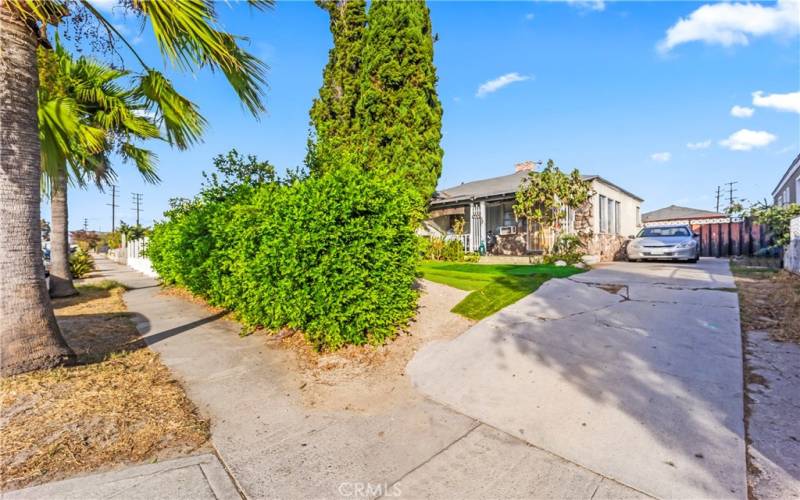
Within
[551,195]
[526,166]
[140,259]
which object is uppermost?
[526,166]

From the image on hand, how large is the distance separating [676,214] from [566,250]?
92.3 feet

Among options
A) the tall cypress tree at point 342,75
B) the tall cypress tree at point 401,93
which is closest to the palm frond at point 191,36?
the tall cypress tree at point 401,93

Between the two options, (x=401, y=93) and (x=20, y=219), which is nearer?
(x=20, y=219)

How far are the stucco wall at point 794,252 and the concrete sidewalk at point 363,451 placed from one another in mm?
8648

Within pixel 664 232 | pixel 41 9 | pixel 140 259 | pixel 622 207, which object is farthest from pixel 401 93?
pixel 140 259

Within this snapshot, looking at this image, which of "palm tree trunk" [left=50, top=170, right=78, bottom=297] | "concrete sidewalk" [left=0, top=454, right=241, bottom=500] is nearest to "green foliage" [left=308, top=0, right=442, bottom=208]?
"palm tree trunk" [left=50, top=170, right=78, bottom=297]

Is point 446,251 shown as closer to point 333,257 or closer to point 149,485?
point 333,257

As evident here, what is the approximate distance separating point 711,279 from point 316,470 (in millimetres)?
8701

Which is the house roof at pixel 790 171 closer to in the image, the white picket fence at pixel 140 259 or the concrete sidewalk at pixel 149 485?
the concrete sidewalk at pixel 149 485

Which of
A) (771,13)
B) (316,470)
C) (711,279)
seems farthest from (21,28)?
(771,13)

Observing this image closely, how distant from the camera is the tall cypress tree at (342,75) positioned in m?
14.5

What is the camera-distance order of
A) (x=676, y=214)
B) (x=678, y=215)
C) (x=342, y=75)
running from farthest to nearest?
(x=676, y=214) < (x=678, y=215) < (x=342, y=75)

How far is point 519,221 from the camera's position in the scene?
16.6 metres

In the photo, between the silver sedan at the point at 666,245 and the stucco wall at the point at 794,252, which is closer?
the stucco wall at the point at 794,252
